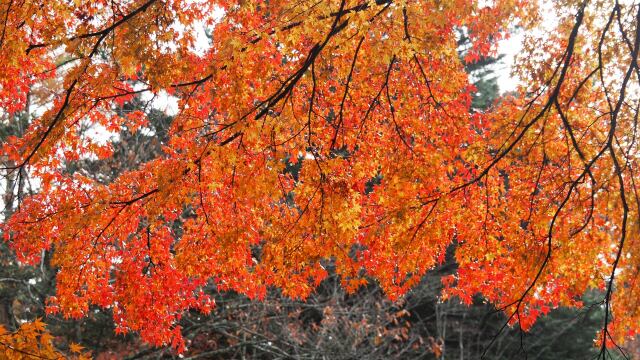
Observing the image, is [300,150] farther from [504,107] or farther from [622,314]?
[622,314]

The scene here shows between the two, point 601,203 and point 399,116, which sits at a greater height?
point 399,116

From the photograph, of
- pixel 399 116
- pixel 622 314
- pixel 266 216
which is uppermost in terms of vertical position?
A: pixel 399 116

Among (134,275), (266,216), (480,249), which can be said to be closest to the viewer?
(480,249)

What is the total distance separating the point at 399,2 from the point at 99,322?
10.0 m

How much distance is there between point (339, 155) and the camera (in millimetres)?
6109

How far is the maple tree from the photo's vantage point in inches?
213

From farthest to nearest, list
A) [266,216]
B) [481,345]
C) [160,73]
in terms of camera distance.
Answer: [481,345]
[266,216]
[160,73]

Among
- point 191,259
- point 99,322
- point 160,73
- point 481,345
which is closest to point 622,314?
point 191,259

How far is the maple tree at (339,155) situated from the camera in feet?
17.7

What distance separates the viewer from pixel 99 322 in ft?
39.9

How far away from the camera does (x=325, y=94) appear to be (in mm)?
7043

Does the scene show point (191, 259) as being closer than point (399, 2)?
No

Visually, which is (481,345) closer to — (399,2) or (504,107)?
(504,107)

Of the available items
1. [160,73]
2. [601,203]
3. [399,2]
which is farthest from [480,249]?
[160,73]
